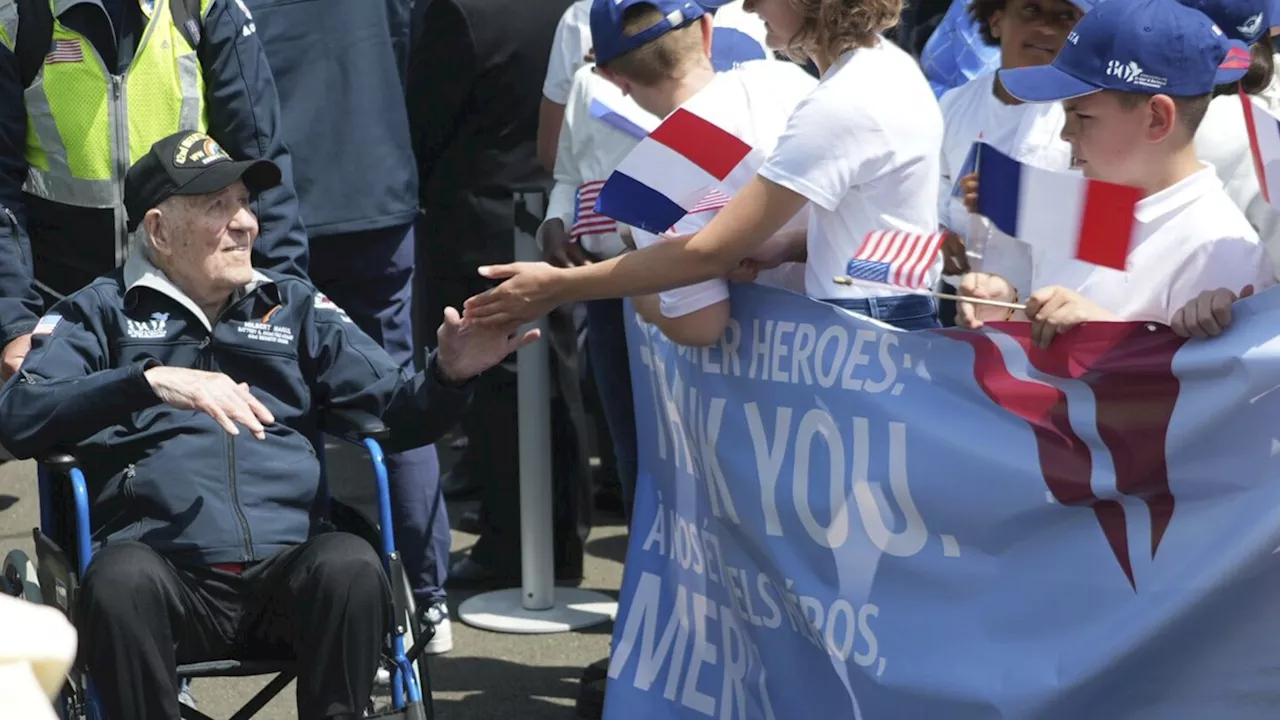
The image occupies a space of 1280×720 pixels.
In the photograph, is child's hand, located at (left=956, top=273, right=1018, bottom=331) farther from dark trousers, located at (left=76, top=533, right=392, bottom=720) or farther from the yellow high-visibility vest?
the yellow high-visibility vest

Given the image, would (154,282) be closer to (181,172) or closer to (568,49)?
(181,172)

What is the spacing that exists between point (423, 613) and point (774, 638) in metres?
1.53

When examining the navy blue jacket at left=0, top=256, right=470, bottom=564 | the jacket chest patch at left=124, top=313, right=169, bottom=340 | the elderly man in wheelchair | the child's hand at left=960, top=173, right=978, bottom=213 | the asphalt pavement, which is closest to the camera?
the child's hand at left=960, top=173, right=978, bottom=213

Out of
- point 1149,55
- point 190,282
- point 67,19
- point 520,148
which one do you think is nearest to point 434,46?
point 520,148

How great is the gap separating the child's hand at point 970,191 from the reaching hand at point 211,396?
58.2 inches

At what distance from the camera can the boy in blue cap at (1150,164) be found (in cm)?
336

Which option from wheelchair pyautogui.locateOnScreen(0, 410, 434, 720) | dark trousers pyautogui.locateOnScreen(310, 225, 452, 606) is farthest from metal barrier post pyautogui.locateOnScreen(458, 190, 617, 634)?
wheelchair pyautogui.locateOnScreen(0, 410, 434, 720)

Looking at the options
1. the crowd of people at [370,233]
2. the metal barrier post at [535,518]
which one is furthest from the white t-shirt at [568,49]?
the metal barrier post at [535,518]

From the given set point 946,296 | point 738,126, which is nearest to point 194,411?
point 738,126

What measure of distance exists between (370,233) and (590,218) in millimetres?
1016

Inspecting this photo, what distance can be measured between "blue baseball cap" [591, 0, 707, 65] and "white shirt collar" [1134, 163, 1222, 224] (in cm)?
123

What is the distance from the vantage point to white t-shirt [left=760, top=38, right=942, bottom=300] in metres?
3.74

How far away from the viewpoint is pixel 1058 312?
3393 millimetres

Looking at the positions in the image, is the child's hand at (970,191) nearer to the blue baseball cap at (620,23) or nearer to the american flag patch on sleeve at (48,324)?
the blue baseball cap at (620,23)
